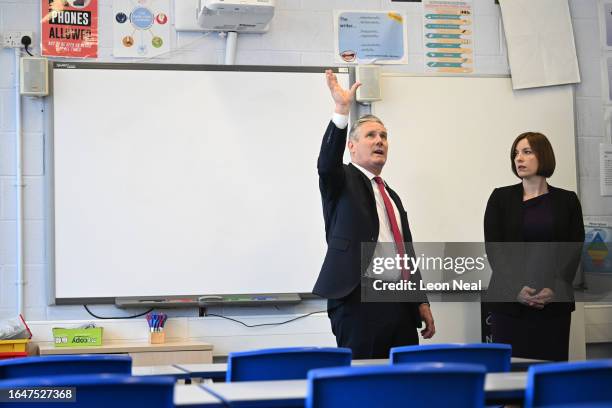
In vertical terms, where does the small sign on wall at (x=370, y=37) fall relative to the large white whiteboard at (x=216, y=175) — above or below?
above

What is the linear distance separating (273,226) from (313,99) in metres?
0.79

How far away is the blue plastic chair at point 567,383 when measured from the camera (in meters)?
2.10

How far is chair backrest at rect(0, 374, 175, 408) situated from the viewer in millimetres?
1778

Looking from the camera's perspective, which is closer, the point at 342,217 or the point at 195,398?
the point at 195,398

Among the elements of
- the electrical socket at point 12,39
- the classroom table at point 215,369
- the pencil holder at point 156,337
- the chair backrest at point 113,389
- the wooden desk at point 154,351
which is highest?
the electrical socket at point 12,39

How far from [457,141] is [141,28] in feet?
6.59

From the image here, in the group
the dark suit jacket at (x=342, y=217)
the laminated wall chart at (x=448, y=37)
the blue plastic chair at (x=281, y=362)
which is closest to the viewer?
the blue plastic chair at (x=281, y=362)

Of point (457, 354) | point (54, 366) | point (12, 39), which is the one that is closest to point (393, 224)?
point (457, 354)

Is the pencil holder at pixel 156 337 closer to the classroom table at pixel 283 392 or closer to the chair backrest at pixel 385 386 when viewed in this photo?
the classroom table at pixel 283 392

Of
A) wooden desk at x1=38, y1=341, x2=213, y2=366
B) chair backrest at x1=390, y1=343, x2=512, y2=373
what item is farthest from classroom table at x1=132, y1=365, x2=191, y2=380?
wooden desk at x1=38, y1=341, x2=213, y2=366

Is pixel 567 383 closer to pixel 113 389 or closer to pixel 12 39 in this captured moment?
pixel 113 389

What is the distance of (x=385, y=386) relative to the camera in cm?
187

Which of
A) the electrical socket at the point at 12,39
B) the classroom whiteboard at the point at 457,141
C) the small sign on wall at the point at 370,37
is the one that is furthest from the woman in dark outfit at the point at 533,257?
the electrical socket at the point at 12,39

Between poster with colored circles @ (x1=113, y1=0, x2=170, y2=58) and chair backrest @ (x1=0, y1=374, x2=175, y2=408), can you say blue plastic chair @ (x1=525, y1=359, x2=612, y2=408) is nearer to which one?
chair backrest @ (x1=0, y1=374, x2=175, y2=408)
